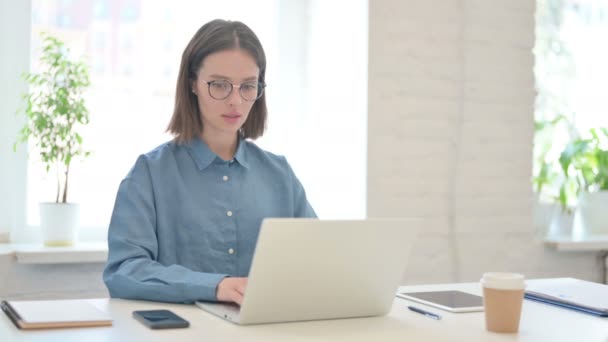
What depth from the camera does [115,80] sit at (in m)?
2.77

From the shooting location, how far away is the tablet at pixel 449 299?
1.53m

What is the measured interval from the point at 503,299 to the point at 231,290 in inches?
19.4

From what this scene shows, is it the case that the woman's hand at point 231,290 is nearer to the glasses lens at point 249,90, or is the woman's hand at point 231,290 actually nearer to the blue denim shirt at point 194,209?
the blue denim shirt at point 194,209

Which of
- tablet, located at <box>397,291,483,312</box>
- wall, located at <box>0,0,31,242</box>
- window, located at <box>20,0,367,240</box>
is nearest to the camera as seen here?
tablet, located at <box>397,291,483,312</box>

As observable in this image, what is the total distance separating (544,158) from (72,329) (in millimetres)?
2506

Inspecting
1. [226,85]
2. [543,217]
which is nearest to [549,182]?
[543,217]

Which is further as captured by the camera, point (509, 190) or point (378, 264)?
point (509, 190)

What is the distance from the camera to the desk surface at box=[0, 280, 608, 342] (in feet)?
3.97

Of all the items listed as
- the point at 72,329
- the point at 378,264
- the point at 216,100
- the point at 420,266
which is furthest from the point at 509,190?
the point at 72,329

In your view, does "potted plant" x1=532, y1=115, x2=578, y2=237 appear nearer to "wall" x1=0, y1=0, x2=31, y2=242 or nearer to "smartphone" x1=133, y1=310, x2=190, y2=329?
"wall" x1=0, y1=0, x2=31, y2=242

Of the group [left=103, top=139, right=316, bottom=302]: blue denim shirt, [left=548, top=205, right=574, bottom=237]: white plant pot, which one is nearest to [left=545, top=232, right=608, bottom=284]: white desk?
[left=548, top=205, right=574, bottom=237]: white plant pot

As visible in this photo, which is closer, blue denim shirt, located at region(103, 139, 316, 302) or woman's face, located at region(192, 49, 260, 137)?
blue denim shirt, located at region(103, 139, 316, 302)

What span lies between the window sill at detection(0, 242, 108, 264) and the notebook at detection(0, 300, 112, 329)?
0.98m

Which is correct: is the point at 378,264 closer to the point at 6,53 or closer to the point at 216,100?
the point at 216,100
